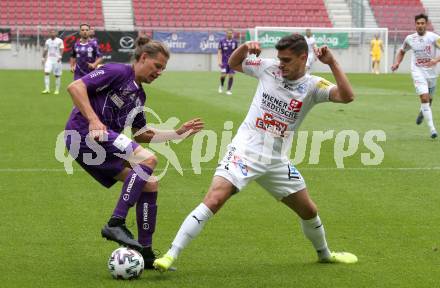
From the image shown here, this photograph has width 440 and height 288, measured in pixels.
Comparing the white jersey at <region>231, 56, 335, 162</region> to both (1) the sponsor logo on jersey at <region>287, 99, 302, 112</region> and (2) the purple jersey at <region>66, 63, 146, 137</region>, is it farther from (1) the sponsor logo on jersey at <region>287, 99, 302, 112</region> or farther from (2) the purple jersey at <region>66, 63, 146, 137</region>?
(2) the purple jersey at <region>66, 63, 146, 137</region>

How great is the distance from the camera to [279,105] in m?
6.79

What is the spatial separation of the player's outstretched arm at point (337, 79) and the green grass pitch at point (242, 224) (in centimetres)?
143

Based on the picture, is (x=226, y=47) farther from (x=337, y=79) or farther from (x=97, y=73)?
(x=337, y=79)

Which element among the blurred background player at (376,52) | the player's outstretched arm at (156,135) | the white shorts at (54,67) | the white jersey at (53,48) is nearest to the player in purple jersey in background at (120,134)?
the player's outstretched arm at (156,135)

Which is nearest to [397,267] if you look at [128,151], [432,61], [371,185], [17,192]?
[128,151]

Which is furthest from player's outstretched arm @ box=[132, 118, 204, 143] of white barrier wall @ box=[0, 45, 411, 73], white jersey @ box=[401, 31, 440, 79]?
white barrier wall @ box=[0, 45, 411, 73]

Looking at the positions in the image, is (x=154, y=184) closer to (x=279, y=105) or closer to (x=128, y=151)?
(x=128, y=151)

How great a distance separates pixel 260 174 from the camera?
679 cm

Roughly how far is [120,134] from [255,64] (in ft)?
4.01

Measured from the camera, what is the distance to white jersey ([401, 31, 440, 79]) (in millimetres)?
16984

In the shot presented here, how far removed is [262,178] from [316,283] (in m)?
0.92

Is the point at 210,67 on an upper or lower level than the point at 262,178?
lower

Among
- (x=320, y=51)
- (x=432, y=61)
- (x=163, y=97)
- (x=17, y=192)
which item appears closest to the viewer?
(x=320, y=51)

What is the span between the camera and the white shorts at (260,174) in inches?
262
